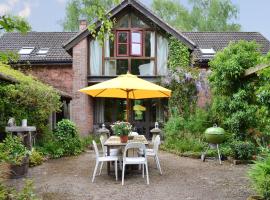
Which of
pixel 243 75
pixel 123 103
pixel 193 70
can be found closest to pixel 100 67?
pixel 123 103

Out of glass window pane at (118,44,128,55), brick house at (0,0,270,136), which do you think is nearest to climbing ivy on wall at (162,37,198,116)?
brick house at (0,0,270,136)

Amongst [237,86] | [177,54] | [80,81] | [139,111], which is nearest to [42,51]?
[80,81]

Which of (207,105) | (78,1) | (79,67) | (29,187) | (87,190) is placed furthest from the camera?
(78,1)

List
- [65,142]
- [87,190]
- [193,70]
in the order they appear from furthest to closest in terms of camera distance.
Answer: [193,70]
[65,142]
[87,190]

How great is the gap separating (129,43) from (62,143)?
6.72 m

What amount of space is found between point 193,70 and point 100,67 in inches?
178

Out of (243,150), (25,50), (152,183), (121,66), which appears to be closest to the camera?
(152,183)

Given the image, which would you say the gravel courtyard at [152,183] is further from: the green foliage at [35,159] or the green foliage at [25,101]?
the green foliage at [25,101]

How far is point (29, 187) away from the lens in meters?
5.07

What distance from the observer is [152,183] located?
7.72m

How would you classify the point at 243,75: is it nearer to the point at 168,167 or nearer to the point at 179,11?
the point at 168,167

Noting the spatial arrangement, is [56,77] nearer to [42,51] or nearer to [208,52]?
[42,51]

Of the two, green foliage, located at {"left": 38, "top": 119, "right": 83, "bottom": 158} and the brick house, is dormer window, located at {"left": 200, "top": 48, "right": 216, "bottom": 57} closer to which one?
the brick house

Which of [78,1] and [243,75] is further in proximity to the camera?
[78,1]
